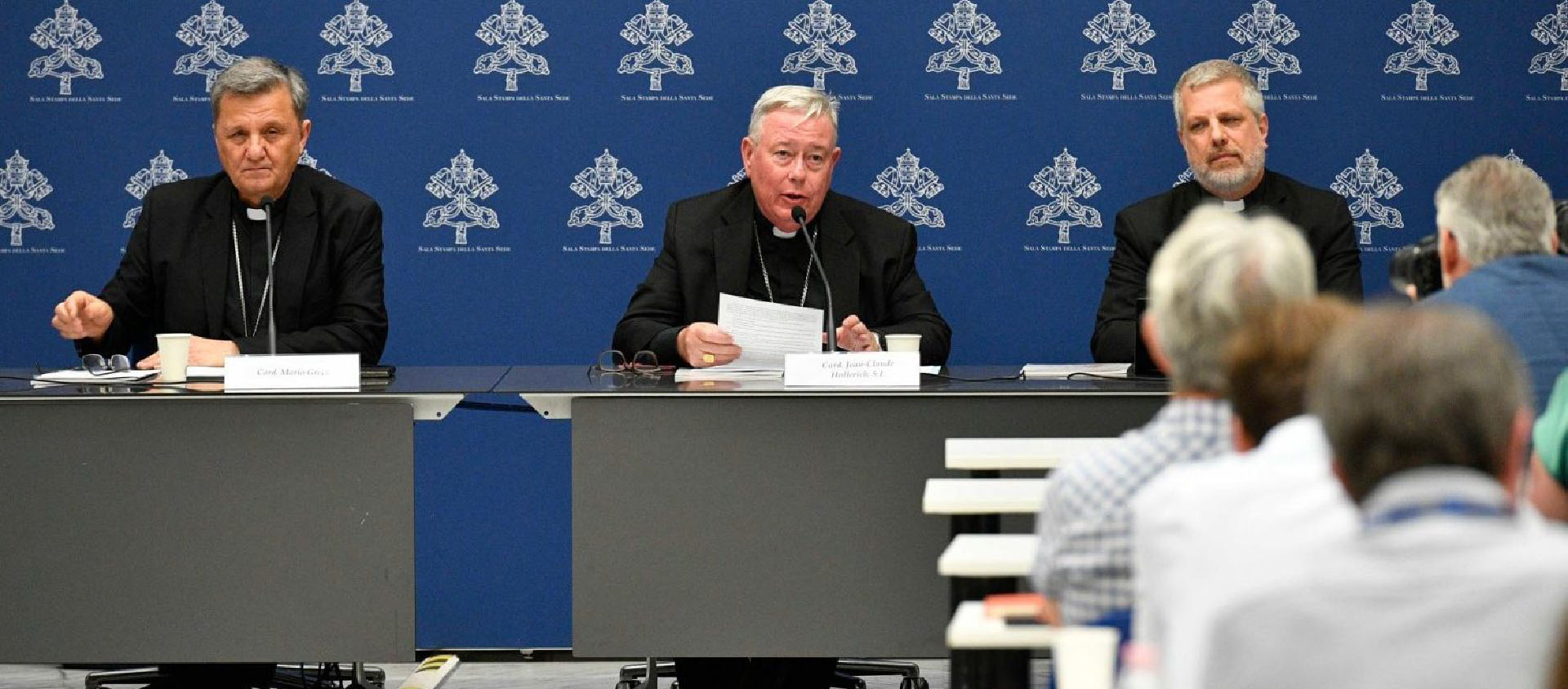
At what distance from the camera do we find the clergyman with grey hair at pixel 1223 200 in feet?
13.2

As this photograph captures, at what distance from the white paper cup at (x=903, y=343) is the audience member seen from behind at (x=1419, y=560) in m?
2.17

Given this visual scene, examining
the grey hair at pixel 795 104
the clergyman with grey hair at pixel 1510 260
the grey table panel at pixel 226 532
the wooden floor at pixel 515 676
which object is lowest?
the wooden floor at pixel 515 676

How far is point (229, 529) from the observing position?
10.7 ft

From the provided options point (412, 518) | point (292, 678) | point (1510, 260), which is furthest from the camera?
point (292, 678)

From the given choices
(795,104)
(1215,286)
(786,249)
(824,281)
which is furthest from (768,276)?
(1215,286)

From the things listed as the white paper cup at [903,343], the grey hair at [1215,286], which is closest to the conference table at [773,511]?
the white paper cup at [903,343]

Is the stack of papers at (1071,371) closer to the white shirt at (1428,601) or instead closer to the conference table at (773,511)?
the conference table at (773,511)

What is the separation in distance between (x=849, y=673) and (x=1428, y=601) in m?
2.90

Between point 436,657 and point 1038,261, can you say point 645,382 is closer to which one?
point 436,657

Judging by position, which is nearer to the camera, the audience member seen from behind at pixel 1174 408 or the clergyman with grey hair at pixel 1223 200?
the audience member seen from behind at pixel 1174 408

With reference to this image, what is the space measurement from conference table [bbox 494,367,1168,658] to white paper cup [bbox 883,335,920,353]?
0.14 m

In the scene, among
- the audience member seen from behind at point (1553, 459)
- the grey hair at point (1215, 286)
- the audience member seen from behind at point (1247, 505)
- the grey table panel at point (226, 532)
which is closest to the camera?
the audience member seen from behind at point (1247, 505)

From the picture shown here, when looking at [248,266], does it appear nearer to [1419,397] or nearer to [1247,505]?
[1247,505]

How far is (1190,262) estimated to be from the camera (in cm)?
175
